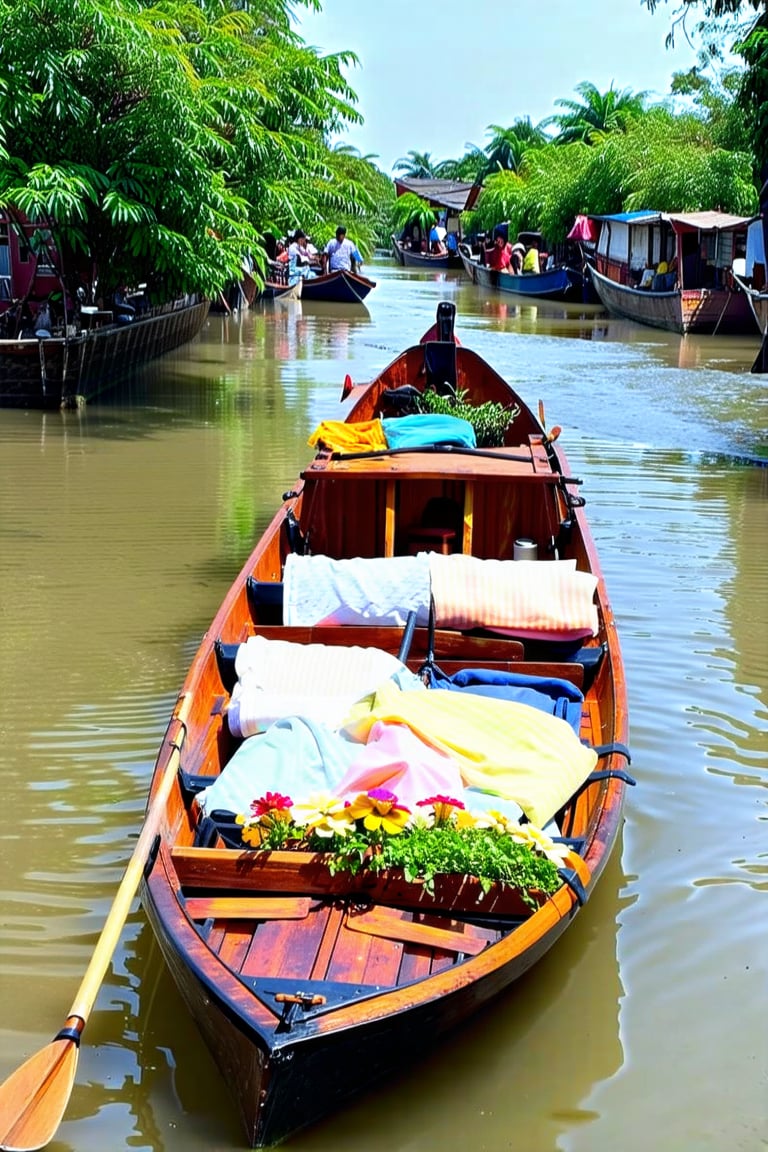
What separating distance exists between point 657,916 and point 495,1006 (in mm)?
991

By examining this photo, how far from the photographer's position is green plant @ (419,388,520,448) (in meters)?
9.74

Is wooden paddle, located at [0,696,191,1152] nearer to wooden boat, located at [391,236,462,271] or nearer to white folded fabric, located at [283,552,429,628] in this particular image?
white folded fabric, located at [283,552,429,628]

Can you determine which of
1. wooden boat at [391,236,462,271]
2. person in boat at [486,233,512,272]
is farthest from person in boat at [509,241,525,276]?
wooden boat at [391,236,462,271]

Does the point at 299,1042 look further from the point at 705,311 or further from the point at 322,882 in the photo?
the point at 705,311

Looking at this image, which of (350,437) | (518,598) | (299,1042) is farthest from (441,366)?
(299,1042)

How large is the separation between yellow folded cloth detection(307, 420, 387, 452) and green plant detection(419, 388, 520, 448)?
1032 mm

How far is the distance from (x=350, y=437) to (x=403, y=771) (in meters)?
4.66

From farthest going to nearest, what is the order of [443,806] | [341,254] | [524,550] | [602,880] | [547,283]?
[547,283], [341,254], [524,550], [602,880], [443,806]

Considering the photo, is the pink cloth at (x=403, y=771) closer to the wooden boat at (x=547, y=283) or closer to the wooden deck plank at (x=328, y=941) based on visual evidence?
the wooden deck plank at (x=328, y=941)

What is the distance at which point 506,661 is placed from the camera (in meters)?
6.08

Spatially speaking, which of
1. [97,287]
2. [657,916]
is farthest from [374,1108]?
[97,287]

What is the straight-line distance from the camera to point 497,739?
481cm

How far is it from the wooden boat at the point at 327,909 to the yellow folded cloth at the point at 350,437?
6.02ft

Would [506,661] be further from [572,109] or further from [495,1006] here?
[572,109]
